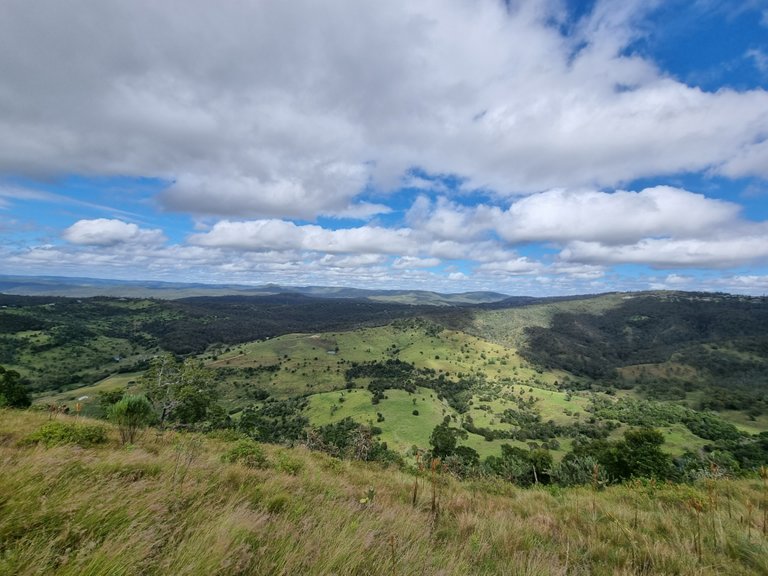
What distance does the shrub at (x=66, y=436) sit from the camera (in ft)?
25.6

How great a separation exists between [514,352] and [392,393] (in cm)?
11112

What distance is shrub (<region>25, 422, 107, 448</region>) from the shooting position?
7795 millimetres

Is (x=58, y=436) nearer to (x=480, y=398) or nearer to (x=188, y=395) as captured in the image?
(x=188, y=395)

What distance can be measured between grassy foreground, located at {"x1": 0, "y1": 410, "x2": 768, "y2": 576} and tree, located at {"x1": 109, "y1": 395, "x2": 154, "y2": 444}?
2.49m

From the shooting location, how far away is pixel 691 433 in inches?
3044

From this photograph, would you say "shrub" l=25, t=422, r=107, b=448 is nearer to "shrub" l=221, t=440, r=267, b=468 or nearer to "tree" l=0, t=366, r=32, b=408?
"shrub" l=221, t=440, r=267, b=468

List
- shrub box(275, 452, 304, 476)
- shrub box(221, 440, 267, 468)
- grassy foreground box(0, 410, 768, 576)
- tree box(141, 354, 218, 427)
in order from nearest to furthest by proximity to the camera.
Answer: grassy foreground box(0, 410, 768, 576) < shrub box(275, 452, 304, 476) < shrub box(221, 440, 267, 468) < tree box(141, 354, 218, 427)

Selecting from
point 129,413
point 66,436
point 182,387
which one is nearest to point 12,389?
point 182,387

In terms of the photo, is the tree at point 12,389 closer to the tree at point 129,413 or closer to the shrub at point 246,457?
the tree at point 129,413

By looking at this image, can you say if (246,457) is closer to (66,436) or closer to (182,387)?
(66,436)

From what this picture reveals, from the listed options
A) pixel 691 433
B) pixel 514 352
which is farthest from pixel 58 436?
pixel 514 352

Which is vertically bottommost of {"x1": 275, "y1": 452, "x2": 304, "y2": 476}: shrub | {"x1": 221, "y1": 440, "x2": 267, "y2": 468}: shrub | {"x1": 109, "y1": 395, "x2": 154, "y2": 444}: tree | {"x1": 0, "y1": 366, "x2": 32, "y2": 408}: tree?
{"x1": 0, "y1": 366, "x2": 32, "y2": 408}: tree

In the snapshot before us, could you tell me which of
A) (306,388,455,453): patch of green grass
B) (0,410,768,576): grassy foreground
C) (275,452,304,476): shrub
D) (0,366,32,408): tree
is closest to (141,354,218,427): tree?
A: (0,366,32,408): tree

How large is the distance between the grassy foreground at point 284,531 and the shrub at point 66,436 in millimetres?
511
